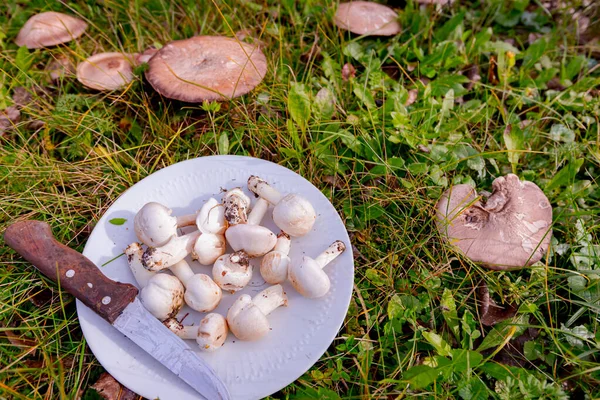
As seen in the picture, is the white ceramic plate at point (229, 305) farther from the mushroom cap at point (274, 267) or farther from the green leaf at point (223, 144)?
the green leaf at point (223, 144)

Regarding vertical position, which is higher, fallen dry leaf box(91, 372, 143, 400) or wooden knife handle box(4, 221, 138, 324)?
wooden knife handle box(4, 221, 138, 324)

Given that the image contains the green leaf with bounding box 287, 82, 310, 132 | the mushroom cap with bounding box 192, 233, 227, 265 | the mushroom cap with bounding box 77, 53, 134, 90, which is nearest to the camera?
the mushroom cap with bounding box 192, 233, 227, 265

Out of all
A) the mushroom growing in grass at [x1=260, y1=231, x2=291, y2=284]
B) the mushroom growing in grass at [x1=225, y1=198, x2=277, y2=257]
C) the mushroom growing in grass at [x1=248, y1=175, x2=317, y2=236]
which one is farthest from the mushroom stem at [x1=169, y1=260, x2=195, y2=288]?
the mushroom growing in grass at [x1=248, y1=175, x2=317, y2=236]

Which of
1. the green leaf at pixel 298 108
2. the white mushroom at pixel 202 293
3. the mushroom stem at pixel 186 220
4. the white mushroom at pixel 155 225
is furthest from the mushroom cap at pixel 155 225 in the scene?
the green leaf at pixel 298 108

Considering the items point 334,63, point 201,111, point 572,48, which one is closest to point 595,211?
point 572,48

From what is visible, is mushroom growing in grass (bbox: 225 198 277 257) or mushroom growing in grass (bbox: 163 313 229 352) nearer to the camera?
mushroom growing in grass (bbox: 163 313 229 352)

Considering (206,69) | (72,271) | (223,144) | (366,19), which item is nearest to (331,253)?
(223,144)

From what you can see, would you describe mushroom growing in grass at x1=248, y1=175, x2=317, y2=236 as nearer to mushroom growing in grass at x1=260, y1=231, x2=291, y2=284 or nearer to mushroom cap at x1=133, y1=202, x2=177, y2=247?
mushroom growing in grass at x1=260, y1=231, x2=291, y2=284

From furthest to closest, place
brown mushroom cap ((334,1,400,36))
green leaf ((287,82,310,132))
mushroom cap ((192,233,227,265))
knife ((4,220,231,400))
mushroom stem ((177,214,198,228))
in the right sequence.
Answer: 1. brown mushroom cap ((334,1,400,36))
2. green leaf ((287,82,310,132))
3. mushroom stem ((177,214,198,228))
4. mushroom cap ((192,233,227,265))
5. knife ((4,220,231,400))
